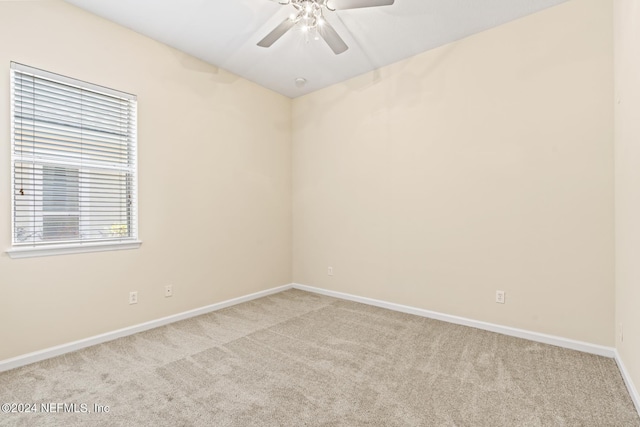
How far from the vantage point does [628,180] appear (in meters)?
2.00

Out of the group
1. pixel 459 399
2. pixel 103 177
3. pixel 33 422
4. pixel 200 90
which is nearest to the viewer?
pixel 33 422

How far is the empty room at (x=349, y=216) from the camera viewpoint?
6.49ft

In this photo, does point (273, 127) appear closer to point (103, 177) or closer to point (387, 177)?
point (387, 177)

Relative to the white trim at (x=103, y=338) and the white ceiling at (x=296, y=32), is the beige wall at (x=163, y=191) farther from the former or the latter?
the white ceiling at (x=296, y=32)

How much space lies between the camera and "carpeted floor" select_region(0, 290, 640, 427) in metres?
1.74

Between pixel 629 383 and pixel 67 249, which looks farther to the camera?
pixel 67 249

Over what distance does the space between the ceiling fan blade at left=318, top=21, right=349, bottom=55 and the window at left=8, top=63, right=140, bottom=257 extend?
190 centimetres

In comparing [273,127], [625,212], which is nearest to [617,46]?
[625,212]

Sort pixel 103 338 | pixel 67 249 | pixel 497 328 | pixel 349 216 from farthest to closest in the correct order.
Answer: pixel 349 216 → pixel 497 328 → pixel 103 338 → pixel 67 249

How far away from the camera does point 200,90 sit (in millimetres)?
3434

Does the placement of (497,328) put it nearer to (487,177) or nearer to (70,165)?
(487,177)

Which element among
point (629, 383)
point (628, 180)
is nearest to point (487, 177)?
point (628, 180)

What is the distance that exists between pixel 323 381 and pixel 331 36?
2.56 metres

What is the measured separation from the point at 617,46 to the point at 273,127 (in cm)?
353
